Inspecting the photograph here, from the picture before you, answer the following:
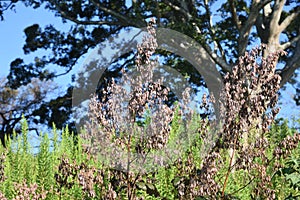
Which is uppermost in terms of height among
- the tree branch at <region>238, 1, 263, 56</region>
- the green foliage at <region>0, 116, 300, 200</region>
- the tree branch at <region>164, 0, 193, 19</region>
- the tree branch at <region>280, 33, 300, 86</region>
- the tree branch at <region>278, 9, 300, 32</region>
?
the tree branch at <region>164, 0, 193, 19</region>

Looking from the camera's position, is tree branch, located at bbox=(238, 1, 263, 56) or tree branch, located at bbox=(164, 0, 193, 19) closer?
tree branch, located at bbox=(238, 1, 263, 56)

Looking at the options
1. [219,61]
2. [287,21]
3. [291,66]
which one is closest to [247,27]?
[219,61]

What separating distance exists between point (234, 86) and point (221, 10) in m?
11.1

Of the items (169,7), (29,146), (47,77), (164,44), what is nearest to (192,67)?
(164,44)

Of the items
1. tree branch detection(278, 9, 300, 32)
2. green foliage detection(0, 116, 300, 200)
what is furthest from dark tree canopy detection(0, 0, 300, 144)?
green foliage detection(0, 116, 300, 200)

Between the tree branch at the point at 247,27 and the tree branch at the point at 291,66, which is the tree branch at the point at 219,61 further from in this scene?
the tree branch at the point at 291,66

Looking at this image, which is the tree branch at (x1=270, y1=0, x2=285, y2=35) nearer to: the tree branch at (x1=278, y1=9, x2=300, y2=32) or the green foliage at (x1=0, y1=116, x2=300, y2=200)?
the tree branch at (x1=278, y1=9, x2=300, y2=32)

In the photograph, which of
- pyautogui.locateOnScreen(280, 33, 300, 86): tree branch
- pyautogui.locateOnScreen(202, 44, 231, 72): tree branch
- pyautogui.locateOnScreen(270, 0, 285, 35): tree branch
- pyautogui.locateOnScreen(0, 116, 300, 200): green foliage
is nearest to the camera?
pyautogui.locateOnScreen(0, 116, 300, 200): green foliage

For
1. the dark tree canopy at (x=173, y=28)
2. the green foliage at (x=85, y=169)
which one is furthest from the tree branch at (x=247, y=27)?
the green foliage at (x=85, y=169)

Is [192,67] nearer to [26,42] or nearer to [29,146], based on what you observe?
[26,42]

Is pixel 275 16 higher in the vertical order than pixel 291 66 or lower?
higher

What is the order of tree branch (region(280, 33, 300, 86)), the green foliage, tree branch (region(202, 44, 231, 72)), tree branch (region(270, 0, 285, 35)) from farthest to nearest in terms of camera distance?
tree branch (region(270, 0, 285, 35)) → tree branch (region(280, 33, 300, 86)) → tree branch (region(202, 44, 231, 72)) → the green foliage

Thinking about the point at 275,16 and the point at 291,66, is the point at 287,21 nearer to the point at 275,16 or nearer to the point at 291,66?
the point at 275,16

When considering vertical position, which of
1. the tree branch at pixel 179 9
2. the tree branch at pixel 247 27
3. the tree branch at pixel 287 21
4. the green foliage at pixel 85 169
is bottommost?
the green foliage at pixel 85 169
